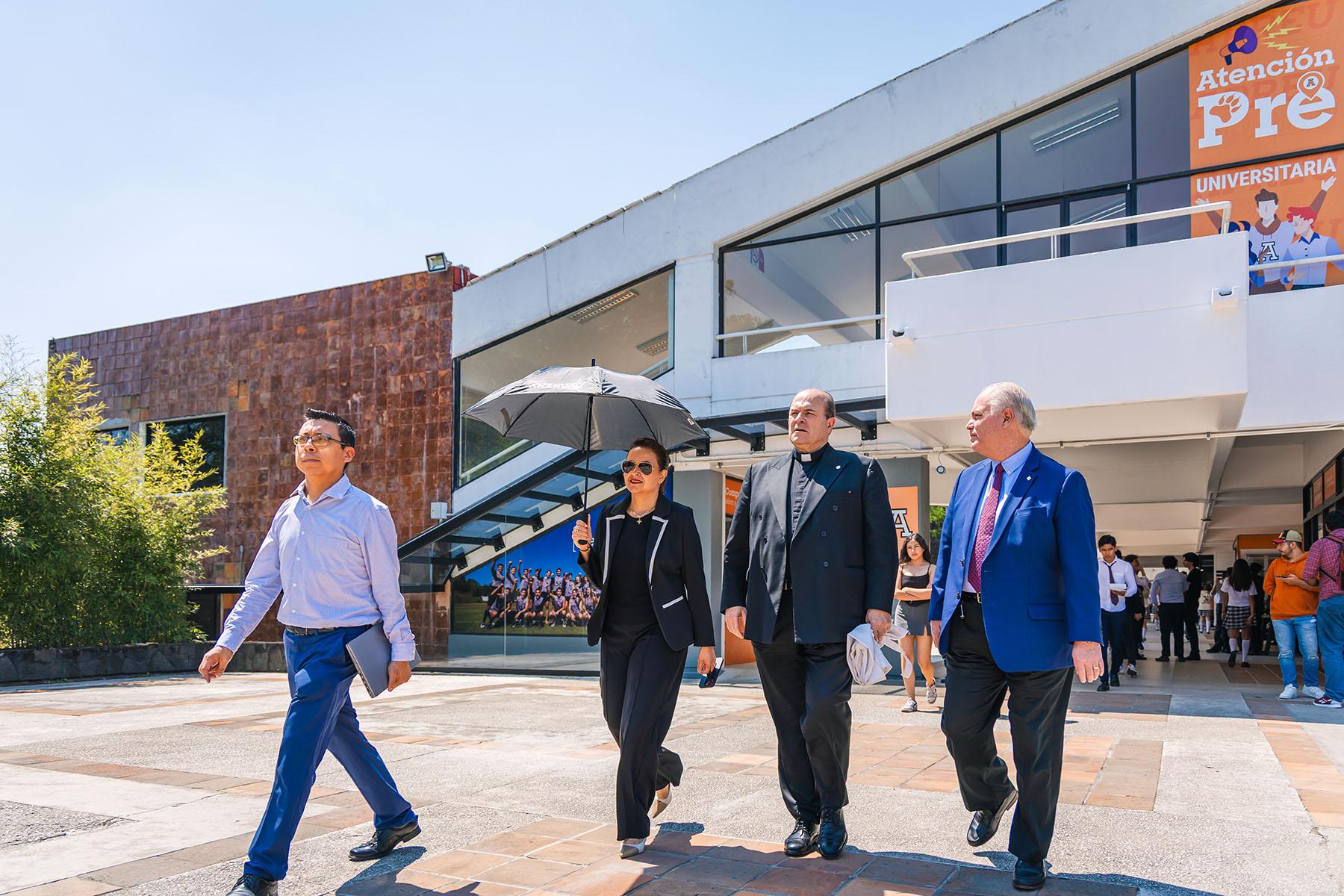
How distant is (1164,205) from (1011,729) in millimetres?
10421

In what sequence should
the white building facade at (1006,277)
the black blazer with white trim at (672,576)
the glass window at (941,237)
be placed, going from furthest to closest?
1. the glass window at (941,237)
2. the white building facade at (1006,277)
3. the black blazer with white trim at (672,576)

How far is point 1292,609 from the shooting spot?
9.45 m

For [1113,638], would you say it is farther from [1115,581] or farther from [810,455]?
[810,455]

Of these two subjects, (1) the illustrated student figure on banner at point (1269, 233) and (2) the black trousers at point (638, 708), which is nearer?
(2) the black trousers at point (638, 708)

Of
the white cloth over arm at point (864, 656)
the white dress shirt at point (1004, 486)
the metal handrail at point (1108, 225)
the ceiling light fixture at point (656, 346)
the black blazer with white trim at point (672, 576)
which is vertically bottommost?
the white cloth over arm at point (864, 656)

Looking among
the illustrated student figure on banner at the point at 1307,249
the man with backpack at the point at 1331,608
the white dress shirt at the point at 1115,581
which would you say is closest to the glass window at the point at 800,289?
the white dress shirt at the point at 1115,581

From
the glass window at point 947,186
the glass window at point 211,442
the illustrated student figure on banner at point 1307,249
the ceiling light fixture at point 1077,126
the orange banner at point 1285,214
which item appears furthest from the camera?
the glass window at point 211,442

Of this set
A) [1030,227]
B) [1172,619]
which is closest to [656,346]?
[1030,227]

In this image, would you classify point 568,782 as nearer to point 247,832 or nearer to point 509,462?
point 247,832

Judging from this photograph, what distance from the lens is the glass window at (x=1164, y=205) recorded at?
38.1 feet

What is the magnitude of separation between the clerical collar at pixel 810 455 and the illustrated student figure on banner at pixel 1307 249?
29.2 feet

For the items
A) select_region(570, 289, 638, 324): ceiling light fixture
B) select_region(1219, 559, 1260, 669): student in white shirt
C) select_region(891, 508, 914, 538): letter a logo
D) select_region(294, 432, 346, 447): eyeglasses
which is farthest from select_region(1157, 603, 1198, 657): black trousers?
select_region(294, 432, 346, 447): eyeglasses

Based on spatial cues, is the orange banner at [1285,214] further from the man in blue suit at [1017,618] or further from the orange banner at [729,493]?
the man in blue suit at [1017,618]

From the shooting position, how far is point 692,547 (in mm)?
4301
